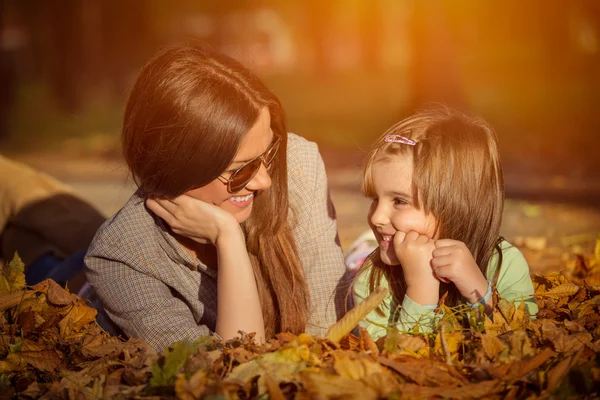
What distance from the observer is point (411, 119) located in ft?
10.6

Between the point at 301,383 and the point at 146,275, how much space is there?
1.30 m

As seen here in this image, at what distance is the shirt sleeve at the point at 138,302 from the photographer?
3.09 meters

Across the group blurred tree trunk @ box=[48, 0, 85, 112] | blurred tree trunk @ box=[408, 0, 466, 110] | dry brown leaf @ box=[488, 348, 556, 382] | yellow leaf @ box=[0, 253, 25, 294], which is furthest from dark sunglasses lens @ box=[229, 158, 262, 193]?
blurred tree trunk @ box=[48, 0, 85, 112]

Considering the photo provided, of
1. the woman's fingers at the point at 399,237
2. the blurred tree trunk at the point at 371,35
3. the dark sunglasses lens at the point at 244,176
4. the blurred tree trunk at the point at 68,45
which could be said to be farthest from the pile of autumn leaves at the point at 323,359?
the blurred tree trunk at the point at 371,35

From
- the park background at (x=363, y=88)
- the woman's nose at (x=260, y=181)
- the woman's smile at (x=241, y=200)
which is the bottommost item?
the park background at (x=363, y=88)

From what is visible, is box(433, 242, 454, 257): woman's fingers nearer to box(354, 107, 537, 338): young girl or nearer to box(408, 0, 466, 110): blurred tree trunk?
box(354, 107, 537, 338): young girl

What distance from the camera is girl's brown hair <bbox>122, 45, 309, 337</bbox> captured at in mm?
2994

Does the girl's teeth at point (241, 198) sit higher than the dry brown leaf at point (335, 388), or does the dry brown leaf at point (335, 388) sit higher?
the girl's teeth at point (241, 198)

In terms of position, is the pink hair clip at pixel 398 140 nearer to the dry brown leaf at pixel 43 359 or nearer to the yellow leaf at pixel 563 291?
the yellow leaf at pixel 563 291

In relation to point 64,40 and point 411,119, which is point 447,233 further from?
point 64,40

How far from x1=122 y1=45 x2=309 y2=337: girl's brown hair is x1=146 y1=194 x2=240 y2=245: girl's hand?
0.07 m

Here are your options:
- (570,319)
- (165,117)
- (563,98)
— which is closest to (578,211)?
(570,319)

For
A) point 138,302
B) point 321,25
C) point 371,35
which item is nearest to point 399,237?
point 138,302

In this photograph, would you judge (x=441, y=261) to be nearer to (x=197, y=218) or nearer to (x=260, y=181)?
(x=260, y=181)
